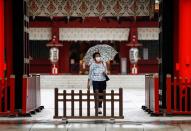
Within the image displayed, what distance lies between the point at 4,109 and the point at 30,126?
2080 mm

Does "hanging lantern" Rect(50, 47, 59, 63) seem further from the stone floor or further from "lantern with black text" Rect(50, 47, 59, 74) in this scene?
the stone floor

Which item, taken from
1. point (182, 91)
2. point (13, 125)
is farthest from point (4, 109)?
point (182, 91)

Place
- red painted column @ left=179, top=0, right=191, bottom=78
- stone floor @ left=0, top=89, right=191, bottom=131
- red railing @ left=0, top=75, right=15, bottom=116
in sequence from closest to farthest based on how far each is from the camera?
stone floor @ left=0, top=89, right=191, bottom=131 → red railing @ left=0, top=75, right=15, bottom=116 → red painted column @ left=179, top=0, right=191, bottom=78

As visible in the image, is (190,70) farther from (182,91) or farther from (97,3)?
(97,3)

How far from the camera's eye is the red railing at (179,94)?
630 inches

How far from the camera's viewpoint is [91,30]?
120 ft

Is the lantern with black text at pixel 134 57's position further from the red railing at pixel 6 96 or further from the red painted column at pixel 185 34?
the red railing at pixel 6 96

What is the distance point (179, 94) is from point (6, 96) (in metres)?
4.83

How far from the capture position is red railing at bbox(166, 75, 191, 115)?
16000 mm

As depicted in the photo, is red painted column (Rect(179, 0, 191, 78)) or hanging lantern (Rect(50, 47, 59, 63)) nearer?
red painted column (Rect(179, 0, 191, 78))

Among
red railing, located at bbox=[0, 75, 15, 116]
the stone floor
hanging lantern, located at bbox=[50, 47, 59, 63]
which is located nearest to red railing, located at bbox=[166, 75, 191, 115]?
the stone floor

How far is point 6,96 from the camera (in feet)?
52.4

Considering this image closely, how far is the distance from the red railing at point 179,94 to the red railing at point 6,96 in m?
4.29

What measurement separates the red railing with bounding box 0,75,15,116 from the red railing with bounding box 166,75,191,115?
14.1 ft
